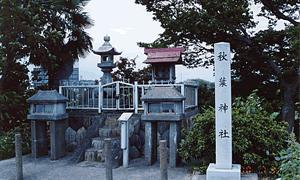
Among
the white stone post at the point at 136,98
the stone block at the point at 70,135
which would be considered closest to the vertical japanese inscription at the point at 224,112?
the white stone post at the point at 136,98

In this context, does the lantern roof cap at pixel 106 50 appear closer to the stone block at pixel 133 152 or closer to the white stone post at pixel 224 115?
the stone block at pixel 133 152

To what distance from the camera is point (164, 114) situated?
671 cm

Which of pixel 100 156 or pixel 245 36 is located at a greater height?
pixel 245 36

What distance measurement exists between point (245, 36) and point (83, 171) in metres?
9.31

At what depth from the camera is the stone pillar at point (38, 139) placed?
7773 mm

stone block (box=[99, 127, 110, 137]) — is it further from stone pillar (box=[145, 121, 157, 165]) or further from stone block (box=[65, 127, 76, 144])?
stone pillar (box=[145, 121, 157, 165])

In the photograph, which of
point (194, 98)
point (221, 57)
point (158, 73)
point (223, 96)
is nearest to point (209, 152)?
point (223, 96)

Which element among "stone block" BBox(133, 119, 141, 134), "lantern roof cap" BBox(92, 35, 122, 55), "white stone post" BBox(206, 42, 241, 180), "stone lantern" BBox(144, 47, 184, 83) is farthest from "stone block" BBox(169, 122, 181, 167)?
"lantern roof cap" BBox(92, 35, 122, 55)

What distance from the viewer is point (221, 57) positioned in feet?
15.9

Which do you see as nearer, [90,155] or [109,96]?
[90,155]

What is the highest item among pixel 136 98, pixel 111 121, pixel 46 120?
pixel 136 98

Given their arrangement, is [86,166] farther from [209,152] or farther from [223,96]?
[223,96]

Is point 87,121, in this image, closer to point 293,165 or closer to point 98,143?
point 98,143

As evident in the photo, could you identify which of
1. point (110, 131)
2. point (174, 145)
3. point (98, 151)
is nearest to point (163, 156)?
point (174, 145)
